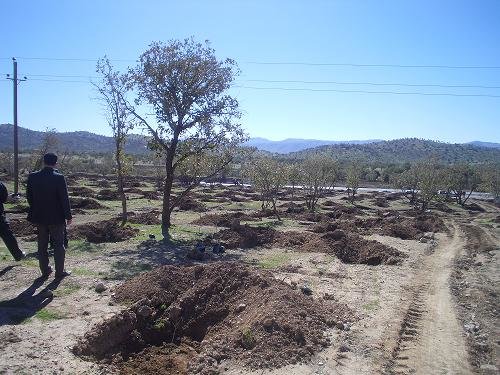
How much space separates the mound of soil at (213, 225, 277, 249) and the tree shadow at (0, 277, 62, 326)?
7900 mm

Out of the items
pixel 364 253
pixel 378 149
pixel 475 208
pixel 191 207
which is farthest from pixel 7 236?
pixel 378 149

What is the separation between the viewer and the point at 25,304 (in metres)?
7.35

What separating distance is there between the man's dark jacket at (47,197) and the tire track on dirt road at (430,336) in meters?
5.99

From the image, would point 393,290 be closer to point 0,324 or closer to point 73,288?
point 73,288

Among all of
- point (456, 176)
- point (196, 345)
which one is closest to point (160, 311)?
point (196, 345)

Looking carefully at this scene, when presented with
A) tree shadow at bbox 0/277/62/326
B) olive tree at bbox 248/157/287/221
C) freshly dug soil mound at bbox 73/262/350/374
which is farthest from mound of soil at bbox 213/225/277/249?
olive tree at bbox 248/157/287/221

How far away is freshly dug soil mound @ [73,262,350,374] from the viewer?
6.07m

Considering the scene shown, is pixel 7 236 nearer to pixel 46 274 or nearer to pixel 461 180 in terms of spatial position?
pixel 46 274

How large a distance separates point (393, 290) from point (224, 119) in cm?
1140

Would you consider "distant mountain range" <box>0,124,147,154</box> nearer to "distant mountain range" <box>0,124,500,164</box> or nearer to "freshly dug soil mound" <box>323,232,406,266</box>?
"distant mountain range" <box>0,124,500,164</box>

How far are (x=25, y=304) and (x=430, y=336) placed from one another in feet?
21.5

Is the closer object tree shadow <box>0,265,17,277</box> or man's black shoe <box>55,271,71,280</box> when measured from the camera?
man's black shoe <box>55,271,71,280</box>

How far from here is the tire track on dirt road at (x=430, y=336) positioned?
20.3 ft

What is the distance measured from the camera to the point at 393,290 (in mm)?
10328
